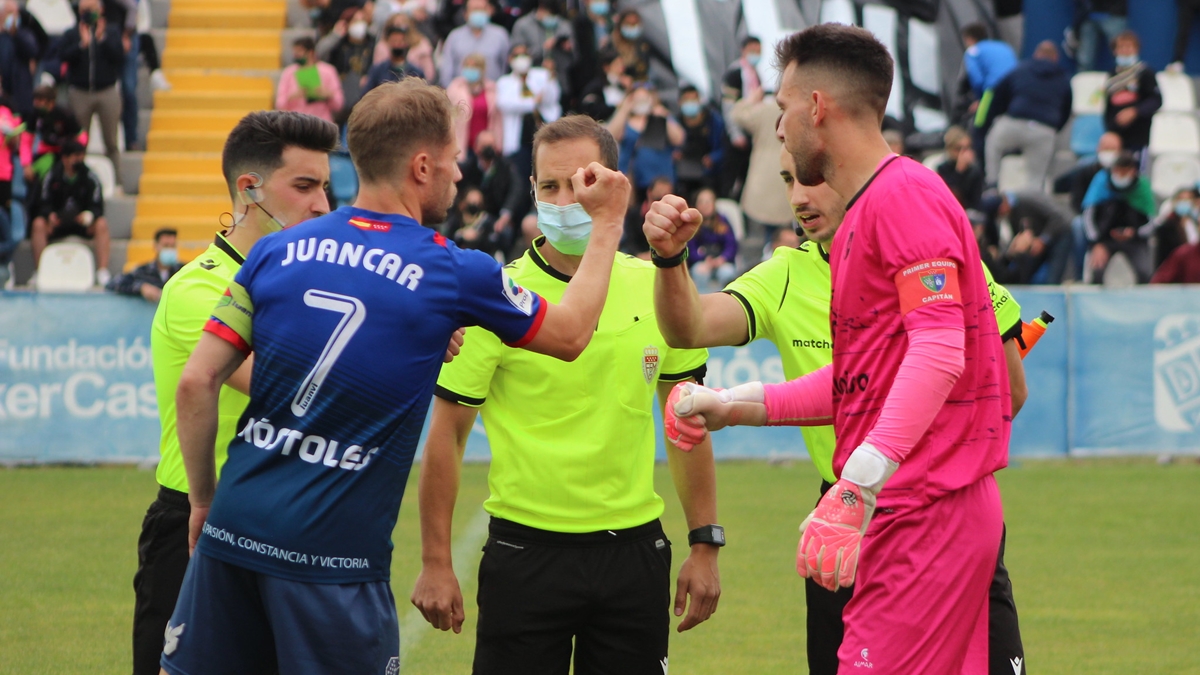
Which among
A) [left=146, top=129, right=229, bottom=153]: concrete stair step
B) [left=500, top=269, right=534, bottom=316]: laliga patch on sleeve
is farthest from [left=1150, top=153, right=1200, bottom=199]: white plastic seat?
[left=500, top=269, right=534, bottom=316]: laliga patch on sleeve

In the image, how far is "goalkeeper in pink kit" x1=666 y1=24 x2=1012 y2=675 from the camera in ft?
10.6

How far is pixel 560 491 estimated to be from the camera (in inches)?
177

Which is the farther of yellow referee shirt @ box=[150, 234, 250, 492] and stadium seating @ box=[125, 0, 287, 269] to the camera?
stadium seating @ box=[125, 0, 287, 269]

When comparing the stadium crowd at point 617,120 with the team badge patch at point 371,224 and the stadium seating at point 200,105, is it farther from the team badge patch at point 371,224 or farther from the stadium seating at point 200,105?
the team badge patch at point 371,224

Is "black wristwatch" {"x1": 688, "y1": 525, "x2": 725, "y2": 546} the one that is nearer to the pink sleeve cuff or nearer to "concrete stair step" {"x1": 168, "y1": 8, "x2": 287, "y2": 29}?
the pink sleeve cuff

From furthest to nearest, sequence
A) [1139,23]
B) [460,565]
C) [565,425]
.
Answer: [1139,23], [460,565], [565,425]

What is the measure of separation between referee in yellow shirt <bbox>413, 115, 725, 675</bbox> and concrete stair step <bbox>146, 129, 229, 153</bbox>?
1699 centimetres

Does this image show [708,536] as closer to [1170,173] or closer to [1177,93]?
[1170,173]

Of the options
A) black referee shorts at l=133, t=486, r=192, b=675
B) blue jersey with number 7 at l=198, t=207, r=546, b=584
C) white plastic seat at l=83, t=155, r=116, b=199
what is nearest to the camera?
blue jersey with number 7 at l=198, t=207, r=546, b=584

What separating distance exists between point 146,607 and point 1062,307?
448 inches

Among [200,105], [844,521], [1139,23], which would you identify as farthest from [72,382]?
[1139,23]

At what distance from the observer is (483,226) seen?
1686cm

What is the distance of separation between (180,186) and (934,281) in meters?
18.2

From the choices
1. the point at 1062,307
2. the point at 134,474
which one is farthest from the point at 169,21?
the point at 1062,307
